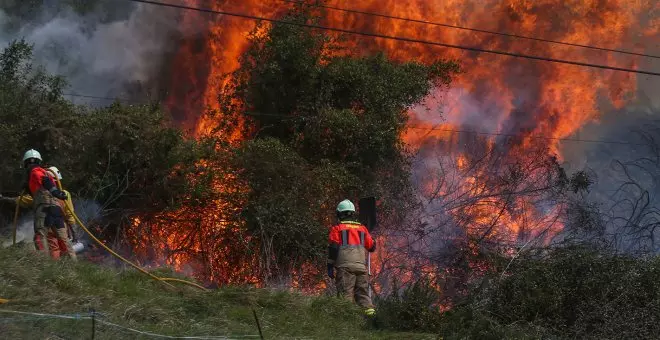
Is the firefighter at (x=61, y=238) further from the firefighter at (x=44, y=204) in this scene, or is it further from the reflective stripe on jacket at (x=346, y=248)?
the reflective stripe on jacket at (x=346, y=248)

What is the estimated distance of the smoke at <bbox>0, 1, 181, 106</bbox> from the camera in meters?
22.5

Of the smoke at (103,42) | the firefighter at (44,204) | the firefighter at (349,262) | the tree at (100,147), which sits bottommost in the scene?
the firefighter at (349,262)

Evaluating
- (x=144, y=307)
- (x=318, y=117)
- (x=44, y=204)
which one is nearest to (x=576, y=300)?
(x=144, y=307)

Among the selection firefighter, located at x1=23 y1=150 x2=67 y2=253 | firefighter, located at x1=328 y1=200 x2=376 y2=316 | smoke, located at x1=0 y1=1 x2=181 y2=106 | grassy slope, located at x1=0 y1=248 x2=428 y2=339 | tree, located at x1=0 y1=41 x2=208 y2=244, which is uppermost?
smoke, located at x1=0 y1=1 x2=181 y2=106

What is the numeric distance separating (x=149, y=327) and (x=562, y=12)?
21.1 metres

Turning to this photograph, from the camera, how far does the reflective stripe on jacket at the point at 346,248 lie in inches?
447

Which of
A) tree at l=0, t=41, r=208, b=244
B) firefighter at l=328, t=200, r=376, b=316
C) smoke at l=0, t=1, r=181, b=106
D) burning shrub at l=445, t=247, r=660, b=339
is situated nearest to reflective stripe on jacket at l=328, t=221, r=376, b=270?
firefighter at l=328, t=200, r=376, b=316

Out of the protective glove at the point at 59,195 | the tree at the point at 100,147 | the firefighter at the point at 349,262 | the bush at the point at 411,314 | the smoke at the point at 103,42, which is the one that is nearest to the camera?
the bush at the point at 411,314

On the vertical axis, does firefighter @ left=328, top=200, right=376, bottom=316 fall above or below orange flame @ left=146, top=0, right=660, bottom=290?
Result: below

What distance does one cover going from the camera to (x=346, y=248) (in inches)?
448

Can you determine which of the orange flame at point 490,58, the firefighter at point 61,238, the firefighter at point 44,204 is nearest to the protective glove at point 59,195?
the firefighter at point 44,204

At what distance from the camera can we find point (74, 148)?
16.0 meters

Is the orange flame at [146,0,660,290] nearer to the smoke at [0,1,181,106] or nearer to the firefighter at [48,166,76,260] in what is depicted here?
the smoke at [0,1,181,106]

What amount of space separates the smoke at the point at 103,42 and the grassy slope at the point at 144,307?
44.7ft
